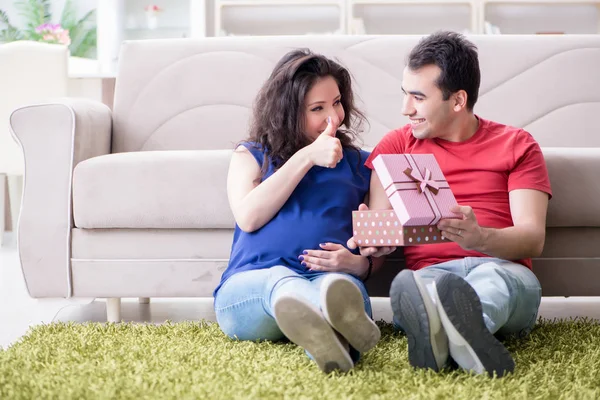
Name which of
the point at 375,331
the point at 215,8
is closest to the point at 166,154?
the point at 375,331

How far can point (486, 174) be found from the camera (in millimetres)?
1551

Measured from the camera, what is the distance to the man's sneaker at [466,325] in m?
1.15

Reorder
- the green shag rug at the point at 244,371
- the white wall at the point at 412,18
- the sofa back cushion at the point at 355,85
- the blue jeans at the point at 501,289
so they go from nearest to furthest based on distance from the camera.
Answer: the green shag rug at the point at 244,371, the blue jeans at the point at 501,289, the sofa back cushion at the point at 355,85, the white wall at the point at 412,18

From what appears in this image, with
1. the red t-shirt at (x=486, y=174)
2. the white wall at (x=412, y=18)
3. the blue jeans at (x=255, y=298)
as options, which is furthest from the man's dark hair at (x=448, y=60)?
the white wall at (x=412, y=18)

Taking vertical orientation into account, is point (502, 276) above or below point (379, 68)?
below

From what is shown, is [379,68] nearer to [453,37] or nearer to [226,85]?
[226,85]

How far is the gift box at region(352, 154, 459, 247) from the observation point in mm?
1323

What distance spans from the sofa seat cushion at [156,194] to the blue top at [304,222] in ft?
0.68

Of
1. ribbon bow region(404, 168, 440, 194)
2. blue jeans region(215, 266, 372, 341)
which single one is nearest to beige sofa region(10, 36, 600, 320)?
blue jeans region(215, 266, 372, 341)

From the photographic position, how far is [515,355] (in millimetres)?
1361

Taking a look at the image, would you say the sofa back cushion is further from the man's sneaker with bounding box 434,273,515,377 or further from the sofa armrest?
the man's sneaker with bounding box 434,273,515,377

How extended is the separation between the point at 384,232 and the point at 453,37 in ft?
1.67

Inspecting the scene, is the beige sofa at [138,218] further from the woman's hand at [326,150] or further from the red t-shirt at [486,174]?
the woman's hand at [326,150]

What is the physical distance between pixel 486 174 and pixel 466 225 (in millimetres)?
248
